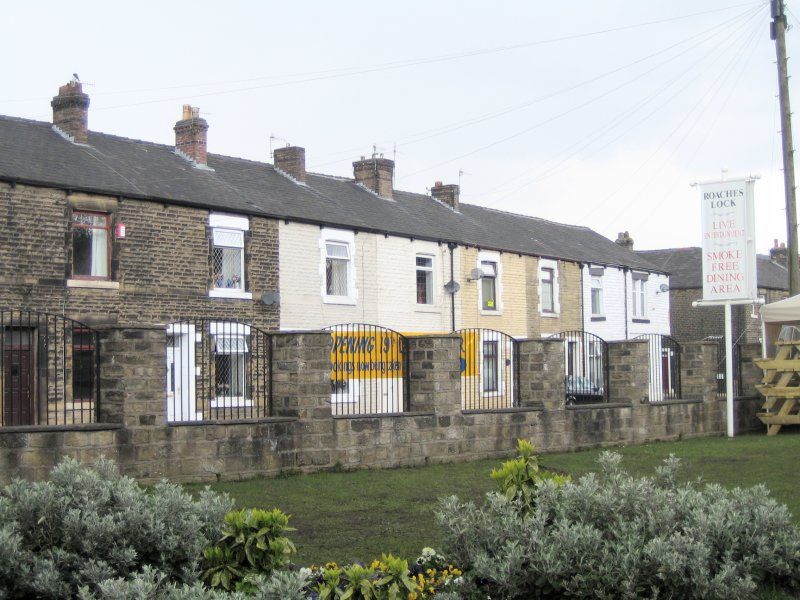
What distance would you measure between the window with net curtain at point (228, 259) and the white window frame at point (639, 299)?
20.3 m

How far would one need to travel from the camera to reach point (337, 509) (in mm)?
10828

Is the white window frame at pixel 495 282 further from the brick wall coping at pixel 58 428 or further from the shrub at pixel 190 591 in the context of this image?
the shrub at pixel 190 591

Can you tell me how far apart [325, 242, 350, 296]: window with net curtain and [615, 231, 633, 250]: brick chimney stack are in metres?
22.1

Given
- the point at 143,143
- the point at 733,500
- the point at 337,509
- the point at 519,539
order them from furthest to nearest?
the point at 143,143 → the point at 337,509 → the point at 733,500 → the point at 519,539

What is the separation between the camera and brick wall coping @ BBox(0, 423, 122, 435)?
37.8ft

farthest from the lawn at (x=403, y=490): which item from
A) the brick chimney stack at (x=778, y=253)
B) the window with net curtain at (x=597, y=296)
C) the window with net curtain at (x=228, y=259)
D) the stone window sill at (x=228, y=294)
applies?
the brick chimney stack at (x=778, y=253)

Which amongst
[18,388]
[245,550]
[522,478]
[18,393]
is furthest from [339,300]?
[245,550]

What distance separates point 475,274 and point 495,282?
171cm

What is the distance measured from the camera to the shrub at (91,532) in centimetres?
590

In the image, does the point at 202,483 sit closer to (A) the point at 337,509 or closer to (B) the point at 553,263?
(A) the point at 337,509

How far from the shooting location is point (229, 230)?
2606 cm

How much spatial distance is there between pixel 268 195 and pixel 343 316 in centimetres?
401

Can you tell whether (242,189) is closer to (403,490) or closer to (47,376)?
(47,376)

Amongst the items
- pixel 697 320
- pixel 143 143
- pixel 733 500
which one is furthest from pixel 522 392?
pixel 697 320
